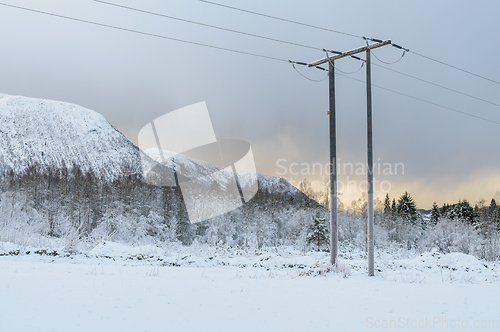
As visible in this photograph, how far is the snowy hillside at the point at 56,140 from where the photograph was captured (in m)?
154

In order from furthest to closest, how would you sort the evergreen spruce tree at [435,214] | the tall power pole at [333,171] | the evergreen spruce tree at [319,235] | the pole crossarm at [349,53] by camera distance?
the evergreen spruce tree at [435,214] < the evergreen spruce tree at [319,235] < the tall power pole at [333,171] < the pole crossarm at [349,53]

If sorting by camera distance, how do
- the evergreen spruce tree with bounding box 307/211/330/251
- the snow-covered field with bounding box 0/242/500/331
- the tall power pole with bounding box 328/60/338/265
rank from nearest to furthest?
the snow-covered field with bounding box 0/242/500/331 → the tall power pole with bounding box 328/60/338/265 → the evergreen spruce tree with bounding box 307/211/330/251

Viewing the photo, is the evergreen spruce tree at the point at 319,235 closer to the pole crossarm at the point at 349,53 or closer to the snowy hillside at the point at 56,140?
the pole crossarm at the point at 349,53

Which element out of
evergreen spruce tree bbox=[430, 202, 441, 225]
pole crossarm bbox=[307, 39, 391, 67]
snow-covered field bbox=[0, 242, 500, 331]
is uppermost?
pole crossarm bbox=[307, 39, 391, 67]

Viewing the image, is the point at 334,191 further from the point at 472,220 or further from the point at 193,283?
the point at 472,220

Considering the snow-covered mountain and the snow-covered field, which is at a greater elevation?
the snow-covered mountain

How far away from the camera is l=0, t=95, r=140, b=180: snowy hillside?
15412 centimetres

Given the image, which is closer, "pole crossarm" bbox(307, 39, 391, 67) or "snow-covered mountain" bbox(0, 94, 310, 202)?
"pole crossarm" bbox(307, 39, 391, 67)

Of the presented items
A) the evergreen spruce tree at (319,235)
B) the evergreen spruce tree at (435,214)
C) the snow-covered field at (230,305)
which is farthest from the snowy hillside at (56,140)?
the snow-covered field at (230,305)

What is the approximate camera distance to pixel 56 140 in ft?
564

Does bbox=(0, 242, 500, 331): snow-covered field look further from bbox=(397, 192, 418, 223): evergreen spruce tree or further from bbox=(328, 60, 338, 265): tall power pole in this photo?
bbox=(397, 192, 418, 223): evergreen spruce tree

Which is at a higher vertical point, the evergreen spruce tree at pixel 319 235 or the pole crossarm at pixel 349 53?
the pole crossarm at pixel 349 53

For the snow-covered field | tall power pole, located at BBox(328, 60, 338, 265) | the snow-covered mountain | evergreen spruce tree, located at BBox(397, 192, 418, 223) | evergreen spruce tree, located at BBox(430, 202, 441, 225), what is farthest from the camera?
the snow-covered mountain

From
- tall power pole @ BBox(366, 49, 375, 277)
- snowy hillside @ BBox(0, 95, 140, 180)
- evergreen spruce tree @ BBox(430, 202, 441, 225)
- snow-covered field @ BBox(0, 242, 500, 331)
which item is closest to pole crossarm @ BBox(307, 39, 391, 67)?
tall power pole @ BBox(366, 49, 375, 277)
